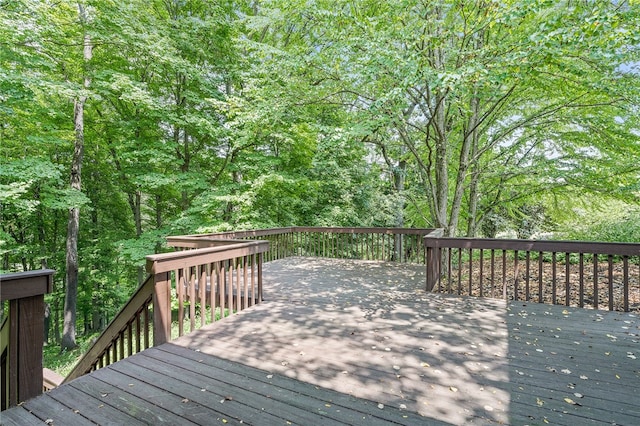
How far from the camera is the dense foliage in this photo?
16.9 ft

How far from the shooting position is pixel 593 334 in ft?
10.7

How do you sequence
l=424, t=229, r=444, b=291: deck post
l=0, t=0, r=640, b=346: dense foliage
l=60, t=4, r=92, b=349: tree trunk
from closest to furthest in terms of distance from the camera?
l=424, t=229, r=444, b=291: deck post < l=0, t=0, r=640, b=346: dense foliage < l=60, t=4, r=92, b=349: tree trunk

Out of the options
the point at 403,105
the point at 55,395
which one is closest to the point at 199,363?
the point at 55,395

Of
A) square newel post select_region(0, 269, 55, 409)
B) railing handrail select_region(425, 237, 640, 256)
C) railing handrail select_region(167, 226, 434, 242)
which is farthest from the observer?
railing handrail select_region(167, 226, 434, 242)

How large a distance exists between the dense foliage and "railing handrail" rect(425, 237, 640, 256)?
216 centimetres

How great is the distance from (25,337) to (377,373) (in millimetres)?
2502

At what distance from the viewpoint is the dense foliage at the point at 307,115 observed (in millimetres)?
5141

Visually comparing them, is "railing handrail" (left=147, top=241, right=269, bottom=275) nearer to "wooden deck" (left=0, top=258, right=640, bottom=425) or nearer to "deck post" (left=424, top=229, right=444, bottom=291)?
"wooden deck" (left=0, top=258, right=640, bottom=425)

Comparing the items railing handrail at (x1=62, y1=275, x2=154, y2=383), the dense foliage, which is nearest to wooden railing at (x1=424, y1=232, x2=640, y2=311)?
the dense foliage

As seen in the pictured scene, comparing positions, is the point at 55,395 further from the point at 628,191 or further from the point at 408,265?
the point at 628,191

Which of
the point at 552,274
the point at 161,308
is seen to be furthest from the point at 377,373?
the point at 552,274

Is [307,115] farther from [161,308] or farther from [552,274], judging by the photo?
[161,308]

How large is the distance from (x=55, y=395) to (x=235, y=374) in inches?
48.2

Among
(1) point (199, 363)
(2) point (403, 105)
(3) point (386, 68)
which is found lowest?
(1) point (199, 363)
